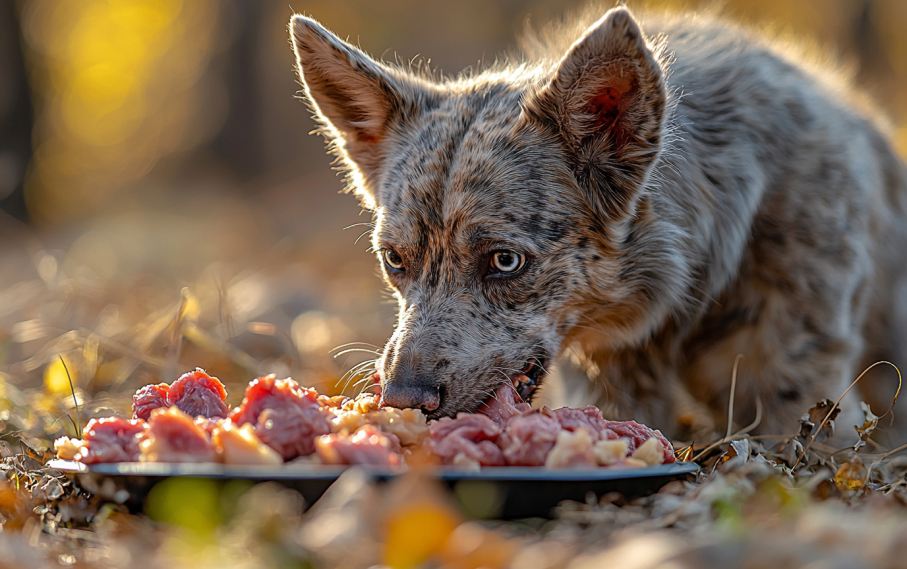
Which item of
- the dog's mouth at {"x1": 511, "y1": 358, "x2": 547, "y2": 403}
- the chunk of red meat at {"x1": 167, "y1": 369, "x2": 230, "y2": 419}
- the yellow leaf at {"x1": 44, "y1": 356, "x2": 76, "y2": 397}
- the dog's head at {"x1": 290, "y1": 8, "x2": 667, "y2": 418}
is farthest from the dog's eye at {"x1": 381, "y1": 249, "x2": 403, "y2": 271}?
the yellow leaf at {"x1": 44, "y1": 356, "x2": 76, "y2": 397}

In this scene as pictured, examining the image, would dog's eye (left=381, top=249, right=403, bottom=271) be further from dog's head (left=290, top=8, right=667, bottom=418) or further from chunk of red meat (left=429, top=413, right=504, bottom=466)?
chunk of red meat (left=429, top=413, right=504, bottom=466)

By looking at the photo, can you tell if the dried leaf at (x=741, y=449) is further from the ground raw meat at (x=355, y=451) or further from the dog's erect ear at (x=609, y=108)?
the ground raw meat at (x=355, y=451)

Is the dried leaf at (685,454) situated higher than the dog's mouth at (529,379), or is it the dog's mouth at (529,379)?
the dried leaf at (685,454)

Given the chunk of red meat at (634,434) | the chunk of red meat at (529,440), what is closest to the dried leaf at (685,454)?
the chunk of red meat at (634,434)

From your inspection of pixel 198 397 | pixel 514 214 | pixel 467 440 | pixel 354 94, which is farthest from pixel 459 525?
pixel 354 94

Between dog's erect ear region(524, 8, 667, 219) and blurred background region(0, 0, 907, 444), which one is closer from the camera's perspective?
dog's erect ear region(524, 8, 667, 219)

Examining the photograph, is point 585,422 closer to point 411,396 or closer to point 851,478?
point 411,396
